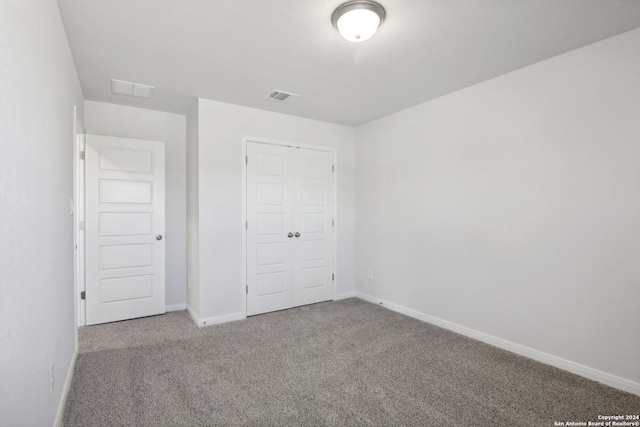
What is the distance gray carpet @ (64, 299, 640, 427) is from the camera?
6.41ft

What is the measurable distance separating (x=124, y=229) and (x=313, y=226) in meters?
2.26

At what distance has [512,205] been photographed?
2.82 metres

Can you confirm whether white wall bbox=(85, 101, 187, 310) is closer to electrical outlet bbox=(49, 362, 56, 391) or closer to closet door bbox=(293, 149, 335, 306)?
closet door bbox=(293, 149, 335, 306)

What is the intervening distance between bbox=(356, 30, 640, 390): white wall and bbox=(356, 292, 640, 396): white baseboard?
Answer: 0.14 feet

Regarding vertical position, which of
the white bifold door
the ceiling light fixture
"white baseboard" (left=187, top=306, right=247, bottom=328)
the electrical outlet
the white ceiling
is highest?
the white ceiling

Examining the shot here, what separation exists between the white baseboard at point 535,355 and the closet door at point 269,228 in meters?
1.54

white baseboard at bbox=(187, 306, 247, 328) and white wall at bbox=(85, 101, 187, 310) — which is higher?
white wall at bbox=(85, 101, 187, 310)

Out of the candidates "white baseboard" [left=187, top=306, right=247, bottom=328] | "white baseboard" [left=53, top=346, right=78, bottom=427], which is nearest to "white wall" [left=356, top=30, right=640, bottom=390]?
"white baseboard" [left=187, top=306, right=247, bottom=328]

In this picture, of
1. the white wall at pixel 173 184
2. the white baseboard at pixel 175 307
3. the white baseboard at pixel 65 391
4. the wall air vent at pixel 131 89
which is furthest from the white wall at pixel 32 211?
the white baseboard at pixel 175 307

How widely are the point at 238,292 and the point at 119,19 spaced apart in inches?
109

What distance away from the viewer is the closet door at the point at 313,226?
13.7ft

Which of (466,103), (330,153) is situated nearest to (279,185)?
(330,153)

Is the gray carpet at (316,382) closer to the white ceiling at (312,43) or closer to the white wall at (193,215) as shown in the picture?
the white wall at (193,215)

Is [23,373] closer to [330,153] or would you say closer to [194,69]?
[194,69]
